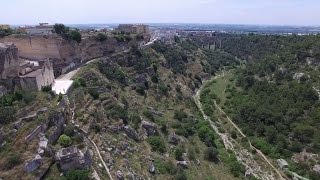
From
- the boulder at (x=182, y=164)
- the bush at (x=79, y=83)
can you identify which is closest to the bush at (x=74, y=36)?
the bush at (x=79, y=83)

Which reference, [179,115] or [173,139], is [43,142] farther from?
[179,115]

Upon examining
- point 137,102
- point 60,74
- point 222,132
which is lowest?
point 222,132

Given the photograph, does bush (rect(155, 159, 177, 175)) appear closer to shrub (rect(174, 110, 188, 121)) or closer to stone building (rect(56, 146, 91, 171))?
stone building (rect(56, 146, 91, 171))

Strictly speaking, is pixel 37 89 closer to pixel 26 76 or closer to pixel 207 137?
pixel 26 76

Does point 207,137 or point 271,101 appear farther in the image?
point 271,101

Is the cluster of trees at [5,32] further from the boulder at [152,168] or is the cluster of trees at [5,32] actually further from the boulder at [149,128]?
the boulder at [152,168]

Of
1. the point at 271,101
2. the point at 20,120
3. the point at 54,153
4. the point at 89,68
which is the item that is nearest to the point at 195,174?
the point at 54,153

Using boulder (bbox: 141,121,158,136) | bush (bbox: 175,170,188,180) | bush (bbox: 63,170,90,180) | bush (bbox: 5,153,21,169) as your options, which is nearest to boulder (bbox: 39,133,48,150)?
bush (bbox: 5,153,21,169)
